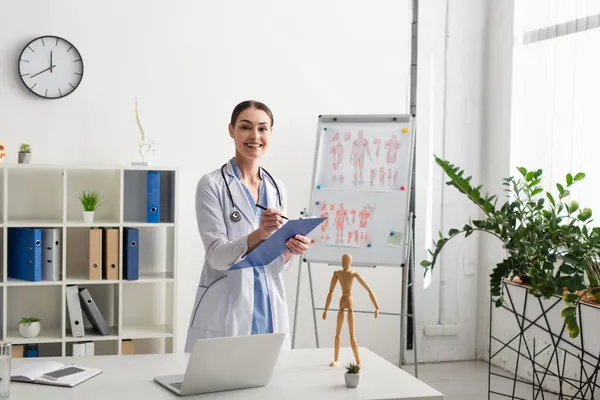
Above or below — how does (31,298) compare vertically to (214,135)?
below

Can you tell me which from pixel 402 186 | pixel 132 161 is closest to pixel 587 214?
pixel 402 186

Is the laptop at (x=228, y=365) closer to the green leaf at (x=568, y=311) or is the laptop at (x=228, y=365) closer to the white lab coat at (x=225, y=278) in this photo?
the white lab coat at (x=225, y=278)

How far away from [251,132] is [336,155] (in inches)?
68.7

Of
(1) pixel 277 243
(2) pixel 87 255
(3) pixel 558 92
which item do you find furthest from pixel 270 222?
(3) pixel 558 92

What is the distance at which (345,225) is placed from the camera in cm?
442

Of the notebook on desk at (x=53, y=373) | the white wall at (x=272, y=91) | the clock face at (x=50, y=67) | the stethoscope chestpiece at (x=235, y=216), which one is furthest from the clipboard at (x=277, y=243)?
the clock face at (x=50, y=67)

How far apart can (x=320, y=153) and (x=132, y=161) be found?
114 cm

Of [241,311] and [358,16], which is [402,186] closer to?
[358,16]

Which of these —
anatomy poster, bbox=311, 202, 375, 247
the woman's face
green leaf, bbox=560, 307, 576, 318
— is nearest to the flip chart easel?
anatomy poster, bbox=311, 202, 375, 247

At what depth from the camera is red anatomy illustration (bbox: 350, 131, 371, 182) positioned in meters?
4.45

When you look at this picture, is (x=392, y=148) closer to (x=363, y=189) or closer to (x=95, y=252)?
(x=363, y=189)

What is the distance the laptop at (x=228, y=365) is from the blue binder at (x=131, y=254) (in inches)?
82.0

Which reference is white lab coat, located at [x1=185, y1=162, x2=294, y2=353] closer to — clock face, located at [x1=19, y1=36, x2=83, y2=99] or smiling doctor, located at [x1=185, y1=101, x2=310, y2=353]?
smiling doctor, located at [x1=185, y1=101, x2=310, y2=353]

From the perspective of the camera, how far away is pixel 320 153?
4.55 metres
